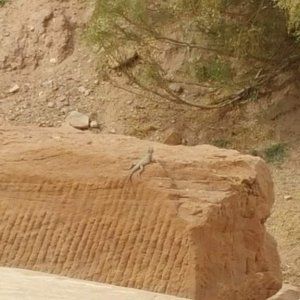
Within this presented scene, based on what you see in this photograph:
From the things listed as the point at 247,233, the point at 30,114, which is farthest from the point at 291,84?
the point at 247,233

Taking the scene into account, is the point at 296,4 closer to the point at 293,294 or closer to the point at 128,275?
the point at 293,294

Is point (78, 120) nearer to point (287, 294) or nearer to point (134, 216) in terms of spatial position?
point (287, 294)

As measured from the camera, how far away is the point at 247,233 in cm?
461

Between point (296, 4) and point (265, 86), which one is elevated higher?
point (296, 4)

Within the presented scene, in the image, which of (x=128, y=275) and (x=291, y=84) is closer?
(x=128, y=275)

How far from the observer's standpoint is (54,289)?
3.61 metres

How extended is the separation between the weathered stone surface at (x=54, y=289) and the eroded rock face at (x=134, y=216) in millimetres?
288

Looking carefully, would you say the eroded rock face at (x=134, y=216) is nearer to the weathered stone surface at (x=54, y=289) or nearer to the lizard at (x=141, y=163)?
the lizard at (x=141, y=163)

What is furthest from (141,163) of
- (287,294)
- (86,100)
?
(86,100)

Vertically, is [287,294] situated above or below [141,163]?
below

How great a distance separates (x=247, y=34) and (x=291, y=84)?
93 centimetres

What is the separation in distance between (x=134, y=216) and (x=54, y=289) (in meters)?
0.76

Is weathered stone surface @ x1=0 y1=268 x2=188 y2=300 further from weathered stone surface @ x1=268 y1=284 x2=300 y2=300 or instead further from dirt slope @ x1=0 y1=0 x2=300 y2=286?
dirt slope @ x1=0 y1=0 x2=300 y2=286

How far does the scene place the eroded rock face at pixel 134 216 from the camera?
425cm
